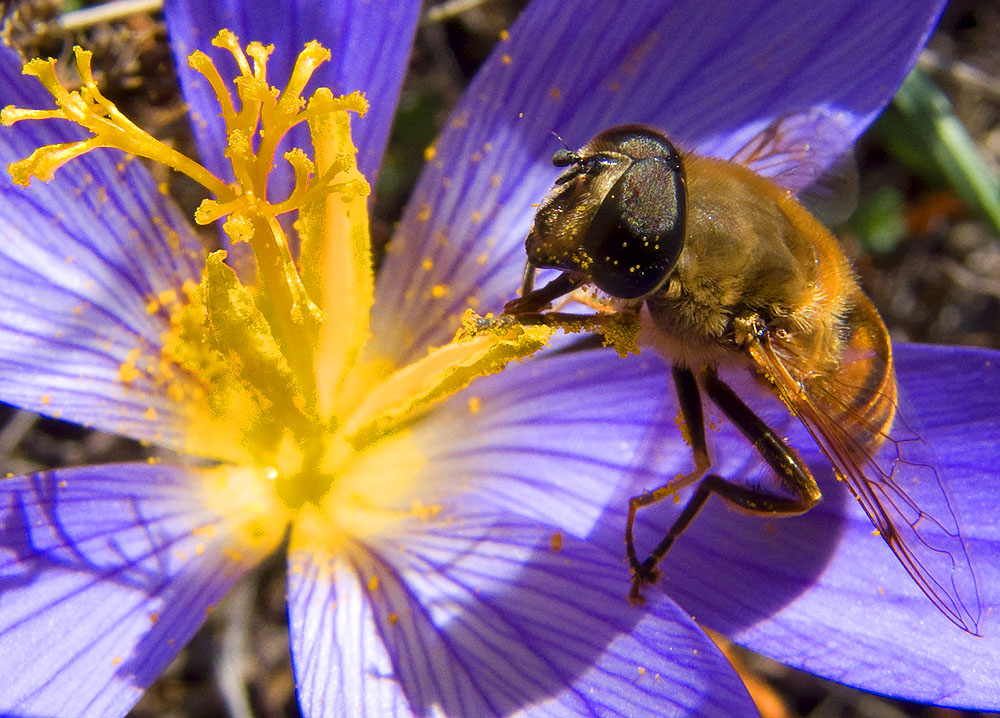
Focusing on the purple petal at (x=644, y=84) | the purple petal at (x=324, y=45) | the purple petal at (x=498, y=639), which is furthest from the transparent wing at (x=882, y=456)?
the purple petal at (x=324, y=45)

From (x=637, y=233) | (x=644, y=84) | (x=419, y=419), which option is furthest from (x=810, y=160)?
(x=419, y=419)

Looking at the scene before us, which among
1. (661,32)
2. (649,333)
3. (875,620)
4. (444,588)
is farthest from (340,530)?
(661,32)

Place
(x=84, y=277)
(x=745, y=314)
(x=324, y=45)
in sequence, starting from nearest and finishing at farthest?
1. (x=745, y=314)
2. (x=84, y=277)
3. (x=324, y=45)

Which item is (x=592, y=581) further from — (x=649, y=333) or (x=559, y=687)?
(x=649, y=333)

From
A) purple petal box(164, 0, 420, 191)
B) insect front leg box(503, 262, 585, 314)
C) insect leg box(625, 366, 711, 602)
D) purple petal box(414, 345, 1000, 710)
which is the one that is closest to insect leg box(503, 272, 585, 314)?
insect front leg box(503, 262, 585, 314)

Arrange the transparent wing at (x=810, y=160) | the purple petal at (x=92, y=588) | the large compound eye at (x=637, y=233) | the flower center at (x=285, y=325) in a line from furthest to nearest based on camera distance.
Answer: the transparent wing at (x=810, y=160), the flower center at (x=285, y=325), the purple petal at (x=92, y=588), the large compound eye at (x=637, y=233)

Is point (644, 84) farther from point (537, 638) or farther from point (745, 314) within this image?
point (537, 638)

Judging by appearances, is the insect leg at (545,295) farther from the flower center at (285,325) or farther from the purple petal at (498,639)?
the purple petal at (498,639)
